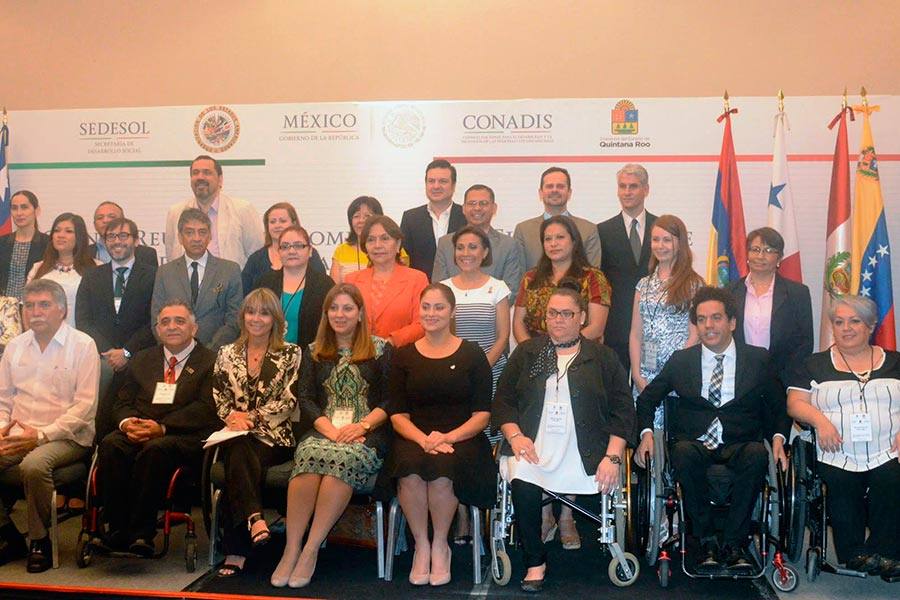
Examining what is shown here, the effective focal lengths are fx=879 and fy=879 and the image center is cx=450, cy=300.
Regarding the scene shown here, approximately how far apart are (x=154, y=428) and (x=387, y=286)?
129 cm

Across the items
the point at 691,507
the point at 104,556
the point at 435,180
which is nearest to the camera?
the point at 691,507

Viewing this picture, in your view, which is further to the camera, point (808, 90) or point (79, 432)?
point (808, 90)

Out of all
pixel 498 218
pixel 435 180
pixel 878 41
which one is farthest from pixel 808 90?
pixel 435 180

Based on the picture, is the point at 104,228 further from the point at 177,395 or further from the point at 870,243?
the point at 870,243

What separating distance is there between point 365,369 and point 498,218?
5.99ft

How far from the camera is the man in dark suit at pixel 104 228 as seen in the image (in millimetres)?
5305

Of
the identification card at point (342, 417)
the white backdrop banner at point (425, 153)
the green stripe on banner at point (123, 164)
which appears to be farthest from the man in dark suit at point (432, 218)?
the identification card at point (342, 417)

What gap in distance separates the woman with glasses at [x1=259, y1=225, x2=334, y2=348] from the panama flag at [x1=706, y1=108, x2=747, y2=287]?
2.29 meters

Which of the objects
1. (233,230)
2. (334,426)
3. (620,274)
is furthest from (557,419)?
(233,230)

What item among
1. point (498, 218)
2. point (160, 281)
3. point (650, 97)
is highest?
point (650, 97)

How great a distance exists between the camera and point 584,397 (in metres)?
3.73

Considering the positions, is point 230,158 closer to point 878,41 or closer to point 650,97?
point 650,97

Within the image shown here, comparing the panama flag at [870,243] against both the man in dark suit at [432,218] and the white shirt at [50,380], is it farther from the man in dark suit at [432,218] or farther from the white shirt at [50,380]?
the white shirt at [50,380]

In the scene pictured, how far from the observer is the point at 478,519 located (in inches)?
144
